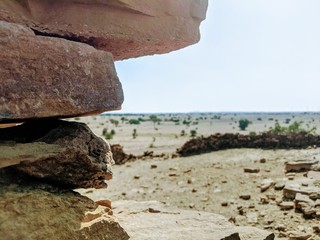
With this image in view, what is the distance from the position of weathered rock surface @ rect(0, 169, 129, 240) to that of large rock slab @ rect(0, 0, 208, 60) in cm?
94

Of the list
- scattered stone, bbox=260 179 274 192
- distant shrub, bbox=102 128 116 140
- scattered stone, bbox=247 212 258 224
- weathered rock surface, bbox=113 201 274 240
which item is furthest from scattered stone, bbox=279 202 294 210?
distant shrub, bbox=102 128 116 140

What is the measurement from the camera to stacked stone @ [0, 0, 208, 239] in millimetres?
2135

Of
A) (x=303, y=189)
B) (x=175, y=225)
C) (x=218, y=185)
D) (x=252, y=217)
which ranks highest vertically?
(x=175, y=225)

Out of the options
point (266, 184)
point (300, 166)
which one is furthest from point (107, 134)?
point (266, 184)

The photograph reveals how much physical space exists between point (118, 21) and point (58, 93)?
0.73 metres

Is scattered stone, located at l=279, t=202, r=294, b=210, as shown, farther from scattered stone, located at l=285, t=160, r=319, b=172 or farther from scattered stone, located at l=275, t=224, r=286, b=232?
scattered stone, located at l=285, t=160, r=319, b=172

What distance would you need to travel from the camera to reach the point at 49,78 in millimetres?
2268

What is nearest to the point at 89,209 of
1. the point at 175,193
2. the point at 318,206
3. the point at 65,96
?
the point at 65,96

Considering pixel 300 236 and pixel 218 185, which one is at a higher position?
pixel 300 236

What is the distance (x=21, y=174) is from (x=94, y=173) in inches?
16.7

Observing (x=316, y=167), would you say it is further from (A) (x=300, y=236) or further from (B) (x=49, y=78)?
(B) (x=49, y=78)

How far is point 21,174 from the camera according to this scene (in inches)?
88.6

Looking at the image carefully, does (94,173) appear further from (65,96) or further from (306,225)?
(306,225)

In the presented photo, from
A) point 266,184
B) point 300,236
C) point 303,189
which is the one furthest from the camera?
point 266,184
